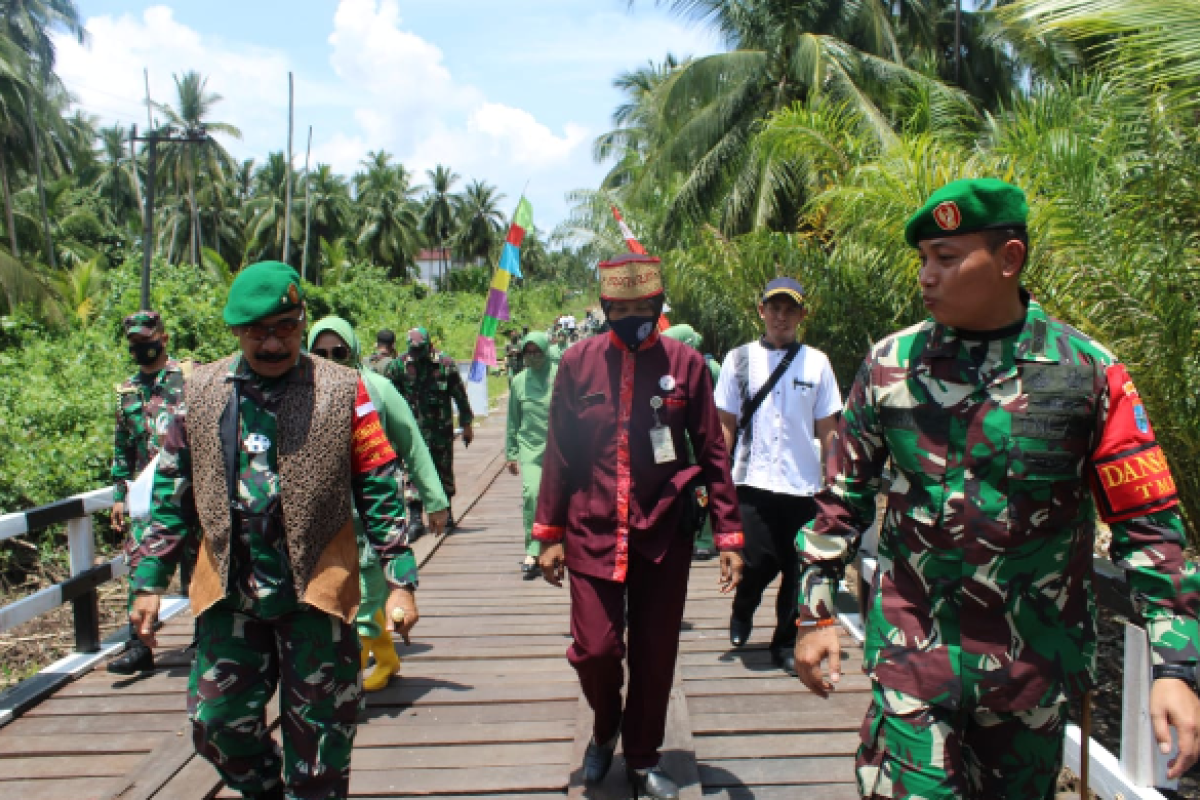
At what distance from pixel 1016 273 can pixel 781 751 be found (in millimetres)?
2610

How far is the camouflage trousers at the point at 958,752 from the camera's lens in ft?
7.46

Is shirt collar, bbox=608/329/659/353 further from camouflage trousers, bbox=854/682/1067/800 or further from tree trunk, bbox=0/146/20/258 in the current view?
tree trunk, bbox=0/146/20/258

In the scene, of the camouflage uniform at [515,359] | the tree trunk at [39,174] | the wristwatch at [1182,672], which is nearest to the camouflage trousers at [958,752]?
the wristwatch at [1182,672]

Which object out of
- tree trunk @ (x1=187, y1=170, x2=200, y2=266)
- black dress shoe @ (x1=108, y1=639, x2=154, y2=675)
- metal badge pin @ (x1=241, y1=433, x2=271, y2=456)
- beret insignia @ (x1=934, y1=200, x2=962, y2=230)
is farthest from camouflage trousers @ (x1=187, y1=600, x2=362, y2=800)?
tree trunk @ (x1=187, y1=170, x2=200, y2=266)

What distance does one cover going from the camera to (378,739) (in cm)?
442

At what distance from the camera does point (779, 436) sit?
509cm

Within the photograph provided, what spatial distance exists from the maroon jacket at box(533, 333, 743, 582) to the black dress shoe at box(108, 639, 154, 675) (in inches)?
108

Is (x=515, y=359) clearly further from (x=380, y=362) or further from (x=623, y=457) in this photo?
(x=623, y=457)

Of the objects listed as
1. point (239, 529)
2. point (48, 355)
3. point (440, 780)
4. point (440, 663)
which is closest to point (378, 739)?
point (440, 780)

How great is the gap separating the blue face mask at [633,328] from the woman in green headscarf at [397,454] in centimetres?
121

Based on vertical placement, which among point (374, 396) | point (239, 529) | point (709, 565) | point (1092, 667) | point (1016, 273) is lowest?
point (709, 565)

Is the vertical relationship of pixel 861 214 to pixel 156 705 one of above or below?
above

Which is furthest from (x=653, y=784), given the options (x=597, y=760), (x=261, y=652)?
(x=261, y=652)

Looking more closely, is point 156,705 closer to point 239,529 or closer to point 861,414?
point 239,529
